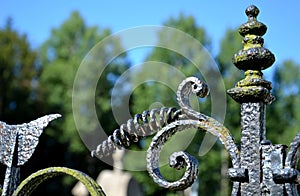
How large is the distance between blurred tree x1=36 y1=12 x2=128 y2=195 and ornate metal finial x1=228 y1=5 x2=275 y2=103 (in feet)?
54.6

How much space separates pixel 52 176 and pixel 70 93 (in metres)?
17.7

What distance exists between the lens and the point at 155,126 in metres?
1.40

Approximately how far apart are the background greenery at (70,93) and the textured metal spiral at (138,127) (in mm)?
13853

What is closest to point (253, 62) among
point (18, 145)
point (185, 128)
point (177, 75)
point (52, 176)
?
point (185, 128)

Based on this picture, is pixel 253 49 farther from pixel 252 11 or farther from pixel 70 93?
pixel 70 93

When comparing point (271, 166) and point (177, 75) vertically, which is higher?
point (177, 75)

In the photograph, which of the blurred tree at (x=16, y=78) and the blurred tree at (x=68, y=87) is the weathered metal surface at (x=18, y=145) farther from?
the blurred tree at (x=68, y=87)

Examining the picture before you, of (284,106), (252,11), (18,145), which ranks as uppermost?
(284,106)

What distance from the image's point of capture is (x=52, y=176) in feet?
4.88

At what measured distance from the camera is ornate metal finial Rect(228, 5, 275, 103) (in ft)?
4.13

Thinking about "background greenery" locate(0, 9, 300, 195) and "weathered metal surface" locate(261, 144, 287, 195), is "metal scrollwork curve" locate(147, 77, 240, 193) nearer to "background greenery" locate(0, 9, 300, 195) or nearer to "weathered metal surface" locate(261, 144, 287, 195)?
"weathered metal surface" locate(261, 144, 287, 195)

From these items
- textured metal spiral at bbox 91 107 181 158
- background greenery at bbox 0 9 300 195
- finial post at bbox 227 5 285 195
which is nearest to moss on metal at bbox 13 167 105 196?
textured metal spiral at bbox 91 107 181 158

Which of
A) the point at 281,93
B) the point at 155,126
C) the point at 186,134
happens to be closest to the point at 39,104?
the point at 186,134

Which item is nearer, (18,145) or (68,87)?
(18,145)
